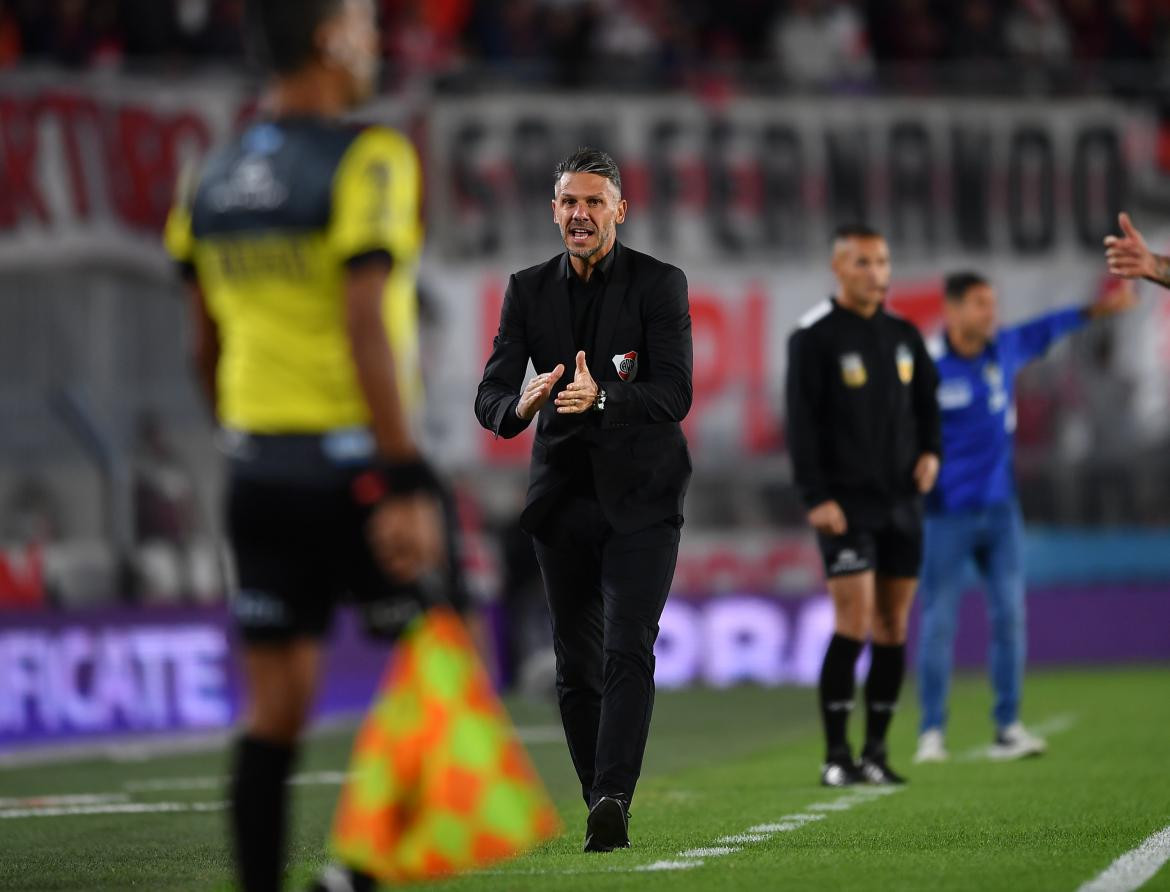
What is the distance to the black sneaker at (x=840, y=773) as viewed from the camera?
9148 millimetres

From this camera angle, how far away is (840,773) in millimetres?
9180

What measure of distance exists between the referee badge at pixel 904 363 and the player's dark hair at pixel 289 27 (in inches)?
198

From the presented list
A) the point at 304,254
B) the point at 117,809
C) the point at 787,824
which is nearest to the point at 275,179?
the point at 304,254

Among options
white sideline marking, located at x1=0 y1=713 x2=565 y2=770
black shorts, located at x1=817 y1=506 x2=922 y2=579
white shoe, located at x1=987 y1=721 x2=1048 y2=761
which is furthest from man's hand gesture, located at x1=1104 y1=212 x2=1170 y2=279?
white sideline marking, located at x1=0 y1=713 x2=565 y2=770

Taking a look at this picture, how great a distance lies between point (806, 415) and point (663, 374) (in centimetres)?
237

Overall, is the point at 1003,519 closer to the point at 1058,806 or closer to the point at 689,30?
the point at 1058,806

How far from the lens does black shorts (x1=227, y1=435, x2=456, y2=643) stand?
459 centimetres

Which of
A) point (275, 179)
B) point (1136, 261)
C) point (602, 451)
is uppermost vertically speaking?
point (275, 179)

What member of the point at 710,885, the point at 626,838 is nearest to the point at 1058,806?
the point at 626,838

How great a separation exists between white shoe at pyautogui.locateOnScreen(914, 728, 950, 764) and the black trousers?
3734 mm

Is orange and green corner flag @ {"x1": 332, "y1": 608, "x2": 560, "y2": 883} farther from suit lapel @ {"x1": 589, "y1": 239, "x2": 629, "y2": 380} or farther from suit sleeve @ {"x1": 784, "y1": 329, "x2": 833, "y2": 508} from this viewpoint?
suit sleeve @ {"x1": 784, "y1": 329, "x2": 833, "y2": 508}

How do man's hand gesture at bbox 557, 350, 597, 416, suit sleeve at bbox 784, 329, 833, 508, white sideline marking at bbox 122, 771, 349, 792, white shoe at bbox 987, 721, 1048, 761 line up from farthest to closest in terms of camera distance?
white shoe at bbox 987, 721, 1048, 761 → white sideline marking at bbox 122, 771, 349, 792 → suit sleeve at bbox 784, 329, 833, 508 → man's hand gesture at bbox 557, 350, 597, 416

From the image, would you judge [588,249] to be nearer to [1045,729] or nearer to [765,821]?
[765,821]

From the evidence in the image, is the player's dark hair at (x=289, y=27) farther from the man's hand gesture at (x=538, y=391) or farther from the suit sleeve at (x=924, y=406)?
the suit sleeve at (x=924, y=406)
